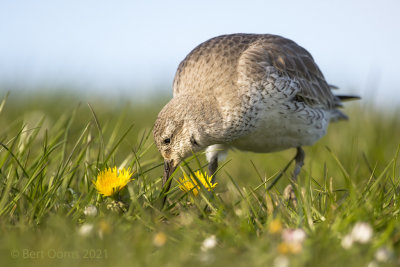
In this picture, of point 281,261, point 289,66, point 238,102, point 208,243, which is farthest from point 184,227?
Result: point 289,66

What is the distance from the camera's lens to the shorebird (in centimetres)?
545

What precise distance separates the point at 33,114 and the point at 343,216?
4.96 meters

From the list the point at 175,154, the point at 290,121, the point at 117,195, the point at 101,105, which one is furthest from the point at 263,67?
the point at 101,105

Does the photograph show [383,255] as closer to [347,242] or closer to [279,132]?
[347,242]

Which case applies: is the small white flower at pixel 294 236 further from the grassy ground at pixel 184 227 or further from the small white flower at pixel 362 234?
the small white flower at pixel 362 234

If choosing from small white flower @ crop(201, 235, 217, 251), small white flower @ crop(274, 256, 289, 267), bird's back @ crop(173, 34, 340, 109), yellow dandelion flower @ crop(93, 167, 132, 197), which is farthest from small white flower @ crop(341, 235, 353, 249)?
bird's back @ crop(173, 34, 340, 109)

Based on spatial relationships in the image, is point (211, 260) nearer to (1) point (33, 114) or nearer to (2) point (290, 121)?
(2) point (290, 121)

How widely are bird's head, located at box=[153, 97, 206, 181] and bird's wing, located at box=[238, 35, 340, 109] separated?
0.72 metres

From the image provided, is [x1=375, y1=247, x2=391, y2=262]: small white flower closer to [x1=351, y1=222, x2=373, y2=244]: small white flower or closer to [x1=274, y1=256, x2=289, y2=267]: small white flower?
[x1=351, y1=222, x2=373, y2=244]: small white flower

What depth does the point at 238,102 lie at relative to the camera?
214 inches

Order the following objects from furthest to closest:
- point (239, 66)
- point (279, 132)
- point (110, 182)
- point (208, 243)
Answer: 1. point (279, 132)
2. point (239, 66)
3. point (110, 182)
4. point (208, 243)

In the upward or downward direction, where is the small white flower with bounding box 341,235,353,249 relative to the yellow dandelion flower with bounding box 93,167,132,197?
downward

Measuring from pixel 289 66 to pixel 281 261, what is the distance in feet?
12.3

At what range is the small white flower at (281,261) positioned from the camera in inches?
109
